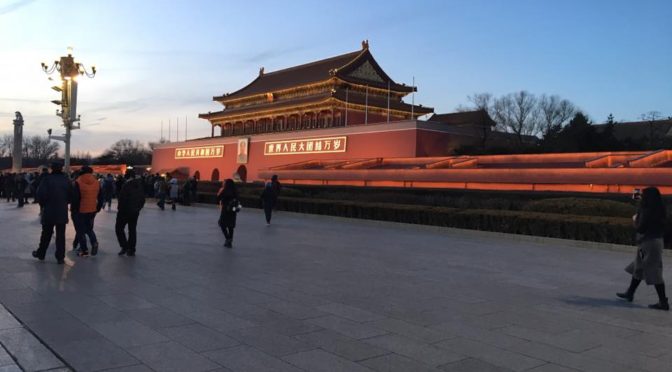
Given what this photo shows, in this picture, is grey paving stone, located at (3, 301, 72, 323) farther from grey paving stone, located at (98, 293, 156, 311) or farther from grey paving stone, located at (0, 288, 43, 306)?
grey paving stone, located at (98, 293, 156, 311)

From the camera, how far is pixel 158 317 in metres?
5.00

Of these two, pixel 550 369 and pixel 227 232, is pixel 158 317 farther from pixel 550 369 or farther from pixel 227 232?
pixel 227 232

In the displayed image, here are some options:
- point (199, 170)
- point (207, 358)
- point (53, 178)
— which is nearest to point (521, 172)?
point (53, 178)

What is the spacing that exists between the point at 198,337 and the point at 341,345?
1.14 metres

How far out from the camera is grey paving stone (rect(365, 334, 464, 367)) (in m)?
4.09

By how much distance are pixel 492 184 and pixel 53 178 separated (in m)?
16.5

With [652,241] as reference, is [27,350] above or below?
below

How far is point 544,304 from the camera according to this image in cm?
624

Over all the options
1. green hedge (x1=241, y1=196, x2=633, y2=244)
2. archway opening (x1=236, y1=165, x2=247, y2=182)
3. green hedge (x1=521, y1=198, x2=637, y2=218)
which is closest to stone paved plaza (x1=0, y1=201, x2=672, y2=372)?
green hedge (x1=241, y1=196, x2=633, y2=244)

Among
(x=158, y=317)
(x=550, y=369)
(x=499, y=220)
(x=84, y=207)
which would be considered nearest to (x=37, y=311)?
(x=158, y=317)

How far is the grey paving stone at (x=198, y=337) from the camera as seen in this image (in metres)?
4.20

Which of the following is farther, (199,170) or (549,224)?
(199,170)

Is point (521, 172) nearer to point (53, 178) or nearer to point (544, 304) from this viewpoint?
point (544, 304)

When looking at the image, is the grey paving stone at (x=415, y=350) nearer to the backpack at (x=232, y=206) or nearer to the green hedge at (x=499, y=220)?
the backpack at (x=232, y=206)
